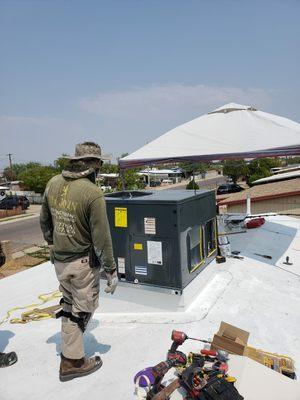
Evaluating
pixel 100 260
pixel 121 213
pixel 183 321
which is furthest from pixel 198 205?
pixel 100 260

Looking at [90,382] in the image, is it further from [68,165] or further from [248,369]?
[68,165]

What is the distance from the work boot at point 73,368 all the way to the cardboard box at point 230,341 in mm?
1131

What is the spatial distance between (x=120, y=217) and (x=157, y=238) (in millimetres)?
535

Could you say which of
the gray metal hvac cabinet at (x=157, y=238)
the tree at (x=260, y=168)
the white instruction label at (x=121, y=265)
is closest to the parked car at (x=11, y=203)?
the tree at (x=260, y=168)

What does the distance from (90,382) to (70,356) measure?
29 centimetres

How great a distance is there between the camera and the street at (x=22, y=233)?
1838cm

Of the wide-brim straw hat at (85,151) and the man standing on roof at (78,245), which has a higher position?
the wide-brim straw hat at (85,151)

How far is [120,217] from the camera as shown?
3.86m

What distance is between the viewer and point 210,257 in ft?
15.4

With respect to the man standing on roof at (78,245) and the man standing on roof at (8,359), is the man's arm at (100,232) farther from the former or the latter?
the man standing on roof at (8,359)

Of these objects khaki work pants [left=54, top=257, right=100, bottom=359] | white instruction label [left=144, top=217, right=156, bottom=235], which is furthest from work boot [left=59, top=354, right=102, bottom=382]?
white instruction label [left=144, top=217, right=156, bottom=235]

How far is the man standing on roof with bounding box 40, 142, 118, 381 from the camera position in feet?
8.63

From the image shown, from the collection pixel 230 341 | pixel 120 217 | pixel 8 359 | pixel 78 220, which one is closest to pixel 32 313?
pixel 8 359

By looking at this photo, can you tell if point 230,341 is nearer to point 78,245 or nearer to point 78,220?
point 78,245
